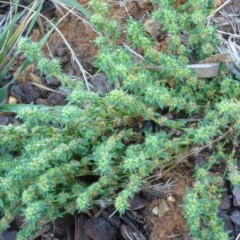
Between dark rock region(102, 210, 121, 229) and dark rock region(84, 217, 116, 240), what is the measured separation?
1 centimetres

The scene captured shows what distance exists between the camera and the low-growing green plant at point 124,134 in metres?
1.92

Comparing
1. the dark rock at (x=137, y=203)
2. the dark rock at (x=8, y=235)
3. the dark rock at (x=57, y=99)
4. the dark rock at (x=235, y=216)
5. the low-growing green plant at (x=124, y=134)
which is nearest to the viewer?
the low-growing green plant at (x=124, y=134)

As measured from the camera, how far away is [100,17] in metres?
2.05

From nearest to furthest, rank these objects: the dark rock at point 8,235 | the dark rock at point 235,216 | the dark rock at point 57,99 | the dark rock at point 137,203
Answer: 1. the dark rock at point 235,216
2. the dark rock at point 137,203
3. the dark rock at point 8,235
4. the dark rock at point 57,99

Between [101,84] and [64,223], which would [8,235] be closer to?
[64,223]

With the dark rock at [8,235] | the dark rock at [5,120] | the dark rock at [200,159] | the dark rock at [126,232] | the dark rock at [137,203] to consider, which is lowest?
the dark rock at [126,232]

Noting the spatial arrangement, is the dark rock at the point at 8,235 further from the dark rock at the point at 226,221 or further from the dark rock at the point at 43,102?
the dark rock at the point at 226,221

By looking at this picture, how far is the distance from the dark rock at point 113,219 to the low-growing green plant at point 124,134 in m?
0.09

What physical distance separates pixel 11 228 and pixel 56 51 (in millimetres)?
886

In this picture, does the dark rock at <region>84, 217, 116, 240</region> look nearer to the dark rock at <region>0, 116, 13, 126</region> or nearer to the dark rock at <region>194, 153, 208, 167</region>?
the dark rock at <region>194, 153, 208, 167</region>

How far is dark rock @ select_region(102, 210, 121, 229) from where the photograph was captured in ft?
7.36

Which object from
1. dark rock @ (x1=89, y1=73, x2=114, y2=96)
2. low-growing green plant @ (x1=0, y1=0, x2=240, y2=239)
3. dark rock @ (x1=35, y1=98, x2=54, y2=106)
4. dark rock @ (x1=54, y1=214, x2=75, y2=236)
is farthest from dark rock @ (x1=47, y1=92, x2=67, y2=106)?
dark rock @ (x1=54, y1=214, x2=75, y2=236)

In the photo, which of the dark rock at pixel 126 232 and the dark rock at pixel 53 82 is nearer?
the dark rock at pixel 126 232

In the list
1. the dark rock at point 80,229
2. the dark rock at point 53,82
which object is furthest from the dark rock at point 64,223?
the dark rock at point 53,82
